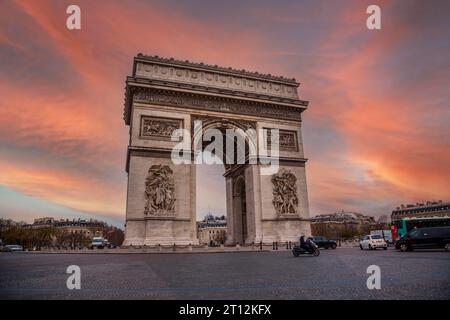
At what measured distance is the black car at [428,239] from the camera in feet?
57.8

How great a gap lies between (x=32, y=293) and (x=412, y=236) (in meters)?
19.3

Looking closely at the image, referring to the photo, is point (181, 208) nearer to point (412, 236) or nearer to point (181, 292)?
point (412, 236)

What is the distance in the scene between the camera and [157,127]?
25.6 m

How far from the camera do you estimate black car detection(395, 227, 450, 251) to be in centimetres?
1761

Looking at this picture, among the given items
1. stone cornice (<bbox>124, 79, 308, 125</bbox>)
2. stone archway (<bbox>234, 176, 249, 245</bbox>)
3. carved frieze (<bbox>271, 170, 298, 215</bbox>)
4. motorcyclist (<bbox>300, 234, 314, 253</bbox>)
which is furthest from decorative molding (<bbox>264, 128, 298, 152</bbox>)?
motorcyclist (<bbox>300, 234, 314, 253</bbox>)

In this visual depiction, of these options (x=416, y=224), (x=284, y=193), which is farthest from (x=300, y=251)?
(x=416, y=224)

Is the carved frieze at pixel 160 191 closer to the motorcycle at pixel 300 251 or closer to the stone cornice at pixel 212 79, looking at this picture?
the stone cornice at pixel 212 79

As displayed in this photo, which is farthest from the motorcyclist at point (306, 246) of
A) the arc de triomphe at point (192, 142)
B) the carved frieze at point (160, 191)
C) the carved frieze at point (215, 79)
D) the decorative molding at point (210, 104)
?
the carved frieze at point (215, 79)

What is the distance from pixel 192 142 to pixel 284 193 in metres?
8.87

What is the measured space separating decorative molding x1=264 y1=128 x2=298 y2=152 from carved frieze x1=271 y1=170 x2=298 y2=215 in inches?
93.8

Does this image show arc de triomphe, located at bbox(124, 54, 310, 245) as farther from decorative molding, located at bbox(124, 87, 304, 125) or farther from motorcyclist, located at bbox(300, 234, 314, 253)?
motorcyclist, located at bbox(300, 234, 314, 253)

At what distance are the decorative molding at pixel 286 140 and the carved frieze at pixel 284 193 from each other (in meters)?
2.38

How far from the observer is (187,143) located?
85.7 ft
